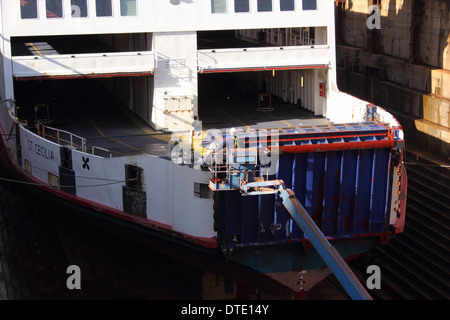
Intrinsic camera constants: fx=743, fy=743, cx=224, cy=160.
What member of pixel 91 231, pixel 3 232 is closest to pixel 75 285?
pixel 91 231

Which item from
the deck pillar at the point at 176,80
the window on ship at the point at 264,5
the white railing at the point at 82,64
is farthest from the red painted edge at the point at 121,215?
the window on ship at the point at 264,5

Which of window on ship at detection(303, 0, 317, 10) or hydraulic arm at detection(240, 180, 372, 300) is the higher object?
window on ship at detection(303, 0, 317, 10)

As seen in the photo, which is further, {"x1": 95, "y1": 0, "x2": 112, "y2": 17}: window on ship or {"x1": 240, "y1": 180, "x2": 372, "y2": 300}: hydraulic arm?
{"x1": 95, "y1": 0, "x2": 112, "y2": 17}: window on ship

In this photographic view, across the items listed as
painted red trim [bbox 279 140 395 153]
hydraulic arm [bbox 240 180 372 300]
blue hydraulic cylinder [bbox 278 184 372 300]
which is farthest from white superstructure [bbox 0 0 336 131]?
blue hydraulic cylinder [bbox 278 184 372 300]

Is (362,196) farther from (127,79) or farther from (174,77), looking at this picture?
(127,79)

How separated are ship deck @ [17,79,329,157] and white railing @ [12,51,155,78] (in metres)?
2.08

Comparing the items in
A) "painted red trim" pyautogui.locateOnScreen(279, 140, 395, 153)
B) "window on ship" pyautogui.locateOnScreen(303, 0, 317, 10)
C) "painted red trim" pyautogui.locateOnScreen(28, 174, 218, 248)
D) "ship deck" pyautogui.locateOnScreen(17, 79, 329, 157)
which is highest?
"window on ship" pyautogui.locateOnScreen(303, 0, 317, 10)

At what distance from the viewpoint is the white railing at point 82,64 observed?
72.8ft

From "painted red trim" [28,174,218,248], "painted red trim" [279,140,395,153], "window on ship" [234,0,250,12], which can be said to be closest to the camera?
"painted red trim" [279,140,395,153]

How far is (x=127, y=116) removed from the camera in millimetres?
26375

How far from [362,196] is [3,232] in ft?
41.9

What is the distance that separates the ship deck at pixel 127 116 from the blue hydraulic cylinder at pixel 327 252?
631 centimetres

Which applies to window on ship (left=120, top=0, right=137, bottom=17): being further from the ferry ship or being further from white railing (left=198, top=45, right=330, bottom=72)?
white railing (left=198, top=45, right=330, bottom=72)

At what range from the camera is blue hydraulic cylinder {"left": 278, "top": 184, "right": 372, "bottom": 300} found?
46.1ft
